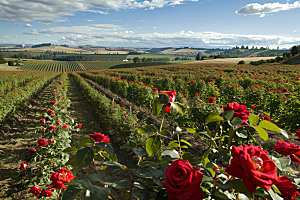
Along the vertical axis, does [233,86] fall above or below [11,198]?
above

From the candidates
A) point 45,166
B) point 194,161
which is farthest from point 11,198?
point 194,161

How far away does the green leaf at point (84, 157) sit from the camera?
2.12ft

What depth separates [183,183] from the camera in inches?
20.5

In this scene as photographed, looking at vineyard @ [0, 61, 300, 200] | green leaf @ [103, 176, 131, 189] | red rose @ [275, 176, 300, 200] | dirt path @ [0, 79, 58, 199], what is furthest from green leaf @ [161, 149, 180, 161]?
dirt path @ [0, 79, 58, 199]

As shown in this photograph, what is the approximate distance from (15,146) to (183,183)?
22.5 ft

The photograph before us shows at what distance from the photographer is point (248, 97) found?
7.54m

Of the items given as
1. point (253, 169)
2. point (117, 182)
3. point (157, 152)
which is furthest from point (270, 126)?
point (157, 152)

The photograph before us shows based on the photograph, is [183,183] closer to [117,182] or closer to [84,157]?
[117,182]

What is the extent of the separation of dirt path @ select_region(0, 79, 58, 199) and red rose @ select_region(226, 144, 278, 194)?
13.6 ft

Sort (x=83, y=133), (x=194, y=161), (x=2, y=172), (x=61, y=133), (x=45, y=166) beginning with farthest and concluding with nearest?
1. (x=83, y=133)
2. (x=2, y=172)
3. (x=61, y=133)
4. (x=45, y=166)
5. (x=194, y=161)

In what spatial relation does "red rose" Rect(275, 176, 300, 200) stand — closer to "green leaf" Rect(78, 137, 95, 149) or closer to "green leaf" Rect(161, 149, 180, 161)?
"green leaf" Rect(161, 149, 180, 161)

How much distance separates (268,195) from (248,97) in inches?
323

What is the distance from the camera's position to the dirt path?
3.41m

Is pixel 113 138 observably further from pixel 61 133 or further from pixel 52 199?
pixel 52 199
